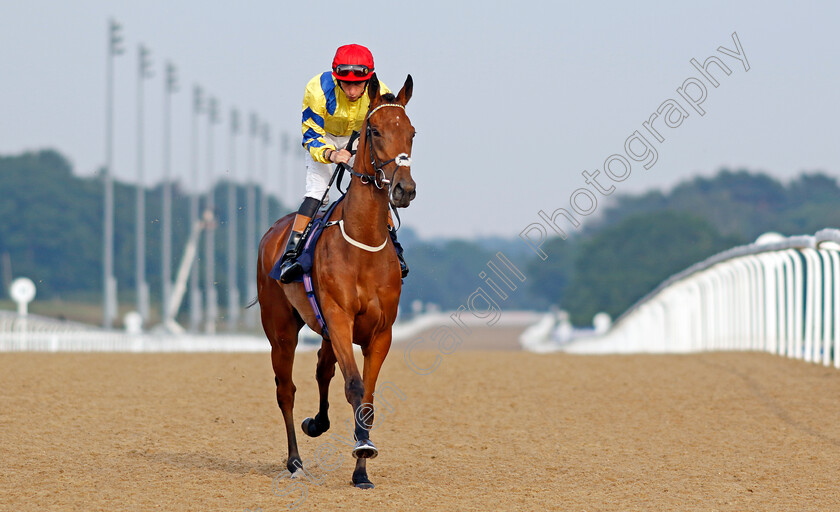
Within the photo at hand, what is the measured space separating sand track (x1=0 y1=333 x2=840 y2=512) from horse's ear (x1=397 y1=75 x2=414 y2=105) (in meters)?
2.29

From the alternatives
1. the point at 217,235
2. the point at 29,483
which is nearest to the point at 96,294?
the point at 217,235

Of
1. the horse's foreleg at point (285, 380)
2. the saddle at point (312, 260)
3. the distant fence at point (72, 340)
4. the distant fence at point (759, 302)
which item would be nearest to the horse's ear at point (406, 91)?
the saddle at point (312, 260)

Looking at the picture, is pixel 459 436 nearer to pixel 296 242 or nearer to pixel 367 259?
pixel 296 242

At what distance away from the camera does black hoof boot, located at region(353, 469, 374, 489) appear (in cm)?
696

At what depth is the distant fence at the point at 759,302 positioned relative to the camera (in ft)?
41.9

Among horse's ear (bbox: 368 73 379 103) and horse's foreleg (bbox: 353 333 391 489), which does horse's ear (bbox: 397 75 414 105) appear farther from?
horse's foreleg (bbox: 353 333 391 489)

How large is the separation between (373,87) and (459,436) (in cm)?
360

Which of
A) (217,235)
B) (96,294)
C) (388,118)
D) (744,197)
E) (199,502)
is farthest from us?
(744,197)

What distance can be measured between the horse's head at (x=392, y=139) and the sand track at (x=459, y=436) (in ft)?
5.61

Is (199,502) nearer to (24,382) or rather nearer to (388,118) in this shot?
(388,118)

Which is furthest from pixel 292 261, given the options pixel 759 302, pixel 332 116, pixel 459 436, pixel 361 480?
pixel 759 302

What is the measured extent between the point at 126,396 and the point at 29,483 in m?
4.80

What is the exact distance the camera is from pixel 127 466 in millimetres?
7973

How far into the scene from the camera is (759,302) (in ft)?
49.9
